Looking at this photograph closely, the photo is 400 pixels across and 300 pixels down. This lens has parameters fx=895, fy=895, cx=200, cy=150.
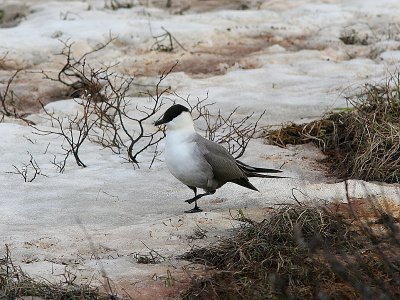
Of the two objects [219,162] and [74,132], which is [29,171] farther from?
[219,162]

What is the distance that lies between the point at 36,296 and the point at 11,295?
0.11 metres

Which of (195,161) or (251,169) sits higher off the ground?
(195,161)

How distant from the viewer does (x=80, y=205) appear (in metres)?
5.43

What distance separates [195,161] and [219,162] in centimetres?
18

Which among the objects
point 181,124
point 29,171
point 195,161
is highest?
point 181,124

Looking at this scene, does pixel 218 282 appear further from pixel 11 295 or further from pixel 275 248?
pixel 11 295

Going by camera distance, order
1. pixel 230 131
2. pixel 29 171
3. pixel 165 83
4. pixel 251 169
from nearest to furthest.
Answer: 1. pixel 251 169
2. pixel 29 171
3. pixel 230 131
4. pixel 165 83

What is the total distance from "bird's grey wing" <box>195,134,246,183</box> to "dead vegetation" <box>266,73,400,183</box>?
96 centimetres

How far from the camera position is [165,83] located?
8.39 meters

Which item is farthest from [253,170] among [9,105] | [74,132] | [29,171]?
[9,105]

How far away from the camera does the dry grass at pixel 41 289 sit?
389 cm

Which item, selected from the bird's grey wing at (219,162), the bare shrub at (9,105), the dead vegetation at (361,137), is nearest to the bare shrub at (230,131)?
the dead vegetation at (361,137)

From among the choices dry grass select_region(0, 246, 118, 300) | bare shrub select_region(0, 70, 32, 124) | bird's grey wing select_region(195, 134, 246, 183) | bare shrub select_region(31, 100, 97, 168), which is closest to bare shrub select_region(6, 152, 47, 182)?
bare shrub select_region(31, 100, 97, 168)

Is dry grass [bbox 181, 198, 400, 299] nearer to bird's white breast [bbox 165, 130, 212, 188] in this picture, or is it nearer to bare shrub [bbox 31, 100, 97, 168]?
bird's white breast [bbox 165, 130, 212, 188]
